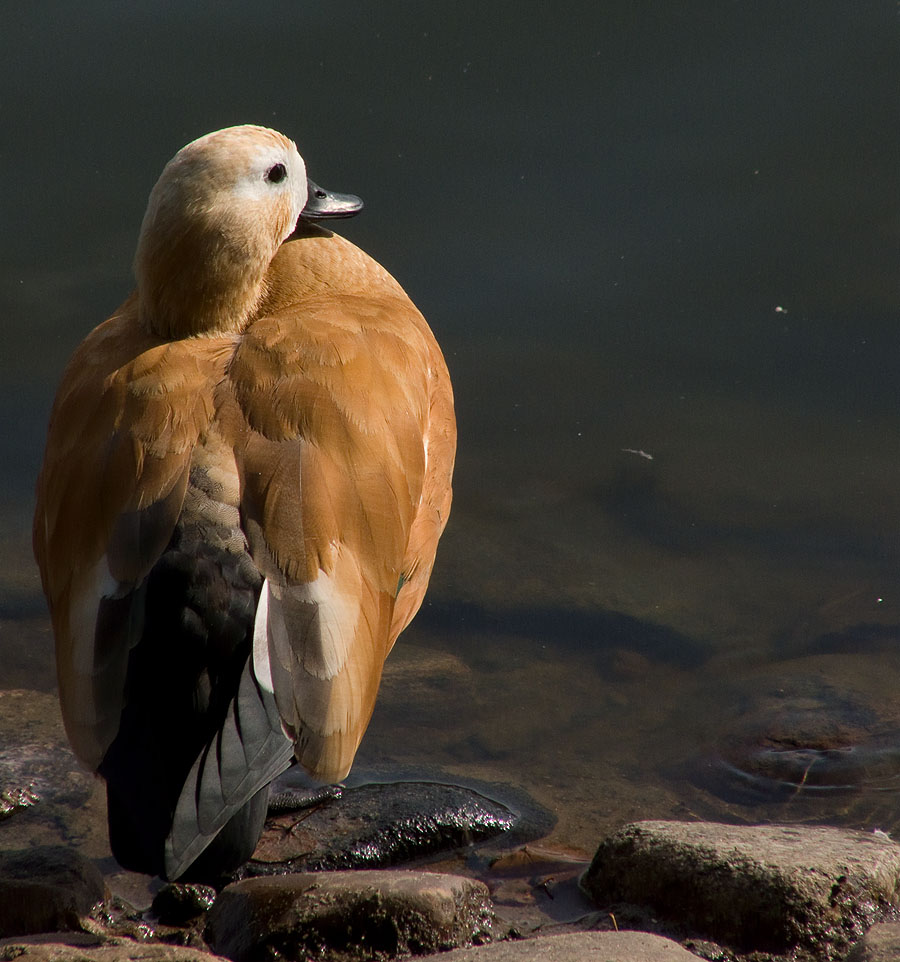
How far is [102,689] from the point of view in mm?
2668

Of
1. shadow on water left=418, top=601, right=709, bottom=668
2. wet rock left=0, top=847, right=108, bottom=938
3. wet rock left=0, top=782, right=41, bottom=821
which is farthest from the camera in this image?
shadow on water left=418, top=601, right=709, bottom=668

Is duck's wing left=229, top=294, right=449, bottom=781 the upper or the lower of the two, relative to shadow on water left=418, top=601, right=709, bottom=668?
upper

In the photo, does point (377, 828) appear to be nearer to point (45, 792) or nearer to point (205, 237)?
point (45, 792)

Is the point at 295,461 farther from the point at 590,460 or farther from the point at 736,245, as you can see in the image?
the point at 736,245

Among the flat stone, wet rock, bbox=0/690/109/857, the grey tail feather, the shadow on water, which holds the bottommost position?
wet rock, bbox=0/690/109/857

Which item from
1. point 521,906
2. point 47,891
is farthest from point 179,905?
point 521,906

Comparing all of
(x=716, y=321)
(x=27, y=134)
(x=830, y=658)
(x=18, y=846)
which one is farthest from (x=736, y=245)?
(x=18, y=846)

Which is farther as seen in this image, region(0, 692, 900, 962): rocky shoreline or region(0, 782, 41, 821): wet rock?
region(0, 782, 41, 821): wet rock

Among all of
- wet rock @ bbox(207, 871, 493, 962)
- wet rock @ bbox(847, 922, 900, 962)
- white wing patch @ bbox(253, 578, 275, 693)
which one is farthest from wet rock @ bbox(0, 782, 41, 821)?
wet rock @ bbox(847, 922, 900, 962)

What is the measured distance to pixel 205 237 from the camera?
132 inches

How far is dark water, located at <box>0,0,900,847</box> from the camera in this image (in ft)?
13.4

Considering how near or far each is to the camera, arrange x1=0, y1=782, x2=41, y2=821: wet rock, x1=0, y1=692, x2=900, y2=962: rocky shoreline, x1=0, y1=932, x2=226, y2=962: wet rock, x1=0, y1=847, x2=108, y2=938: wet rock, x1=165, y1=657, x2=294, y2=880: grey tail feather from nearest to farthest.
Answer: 1. x1=0, y1=932, x2=226, y2=962: wet rock
2. x1=165, y1=657, x2=294, y2=880: grey tail feather
3. x1=0, y1=692, x2=900, y2=962: rocky shoreline
4. x1=0, y1=847, x2=108, y2=938: wet rock
5. x1=0, y1=782, x2=41, y2=821: wet rock

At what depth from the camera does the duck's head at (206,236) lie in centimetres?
332

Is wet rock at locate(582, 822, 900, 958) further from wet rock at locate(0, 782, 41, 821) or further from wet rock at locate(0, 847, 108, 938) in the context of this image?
wet rock at locate(0, 782, 41, 821)
